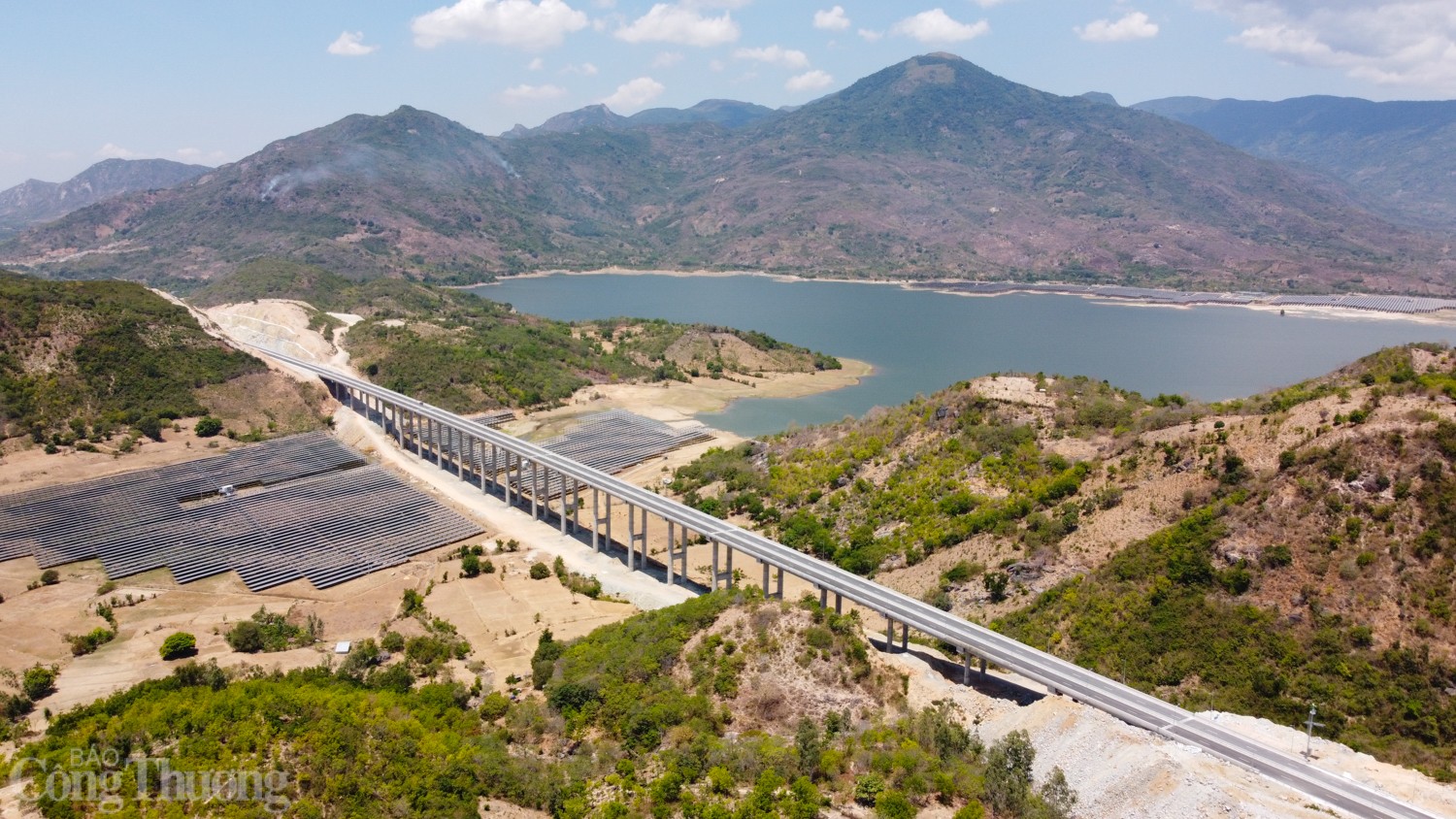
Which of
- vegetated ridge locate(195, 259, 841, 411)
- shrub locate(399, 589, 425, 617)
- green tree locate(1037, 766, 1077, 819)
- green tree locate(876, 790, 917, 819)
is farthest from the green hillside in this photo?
green tree locate(1037, 766, 1077, 819)

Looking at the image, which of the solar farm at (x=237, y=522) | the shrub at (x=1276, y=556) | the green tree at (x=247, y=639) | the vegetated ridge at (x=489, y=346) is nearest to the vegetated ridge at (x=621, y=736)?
the green tree at (x=247, y=639)

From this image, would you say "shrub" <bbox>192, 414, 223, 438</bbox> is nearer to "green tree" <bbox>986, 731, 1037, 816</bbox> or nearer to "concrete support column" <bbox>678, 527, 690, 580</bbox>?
"concrete support column" <bbox>678, 527, 690, 580</bbox>

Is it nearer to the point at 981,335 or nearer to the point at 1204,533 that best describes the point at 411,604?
the point at 1204,533

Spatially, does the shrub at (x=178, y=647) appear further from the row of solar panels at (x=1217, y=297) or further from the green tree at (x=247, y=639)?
the row of solar panels at (x=1217, y=297)

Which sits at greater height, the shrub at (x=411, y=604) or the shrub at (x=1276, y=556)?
the shrub at (x=1276, y=556)

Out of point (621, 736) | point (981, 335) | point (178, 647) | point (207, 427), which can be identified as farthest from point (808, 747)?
point (981, 335)

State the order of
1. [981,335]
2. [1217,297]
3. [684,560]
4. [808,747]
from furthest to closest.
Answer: [1217,297]
[981,335]
[684,560]
[808,747]
